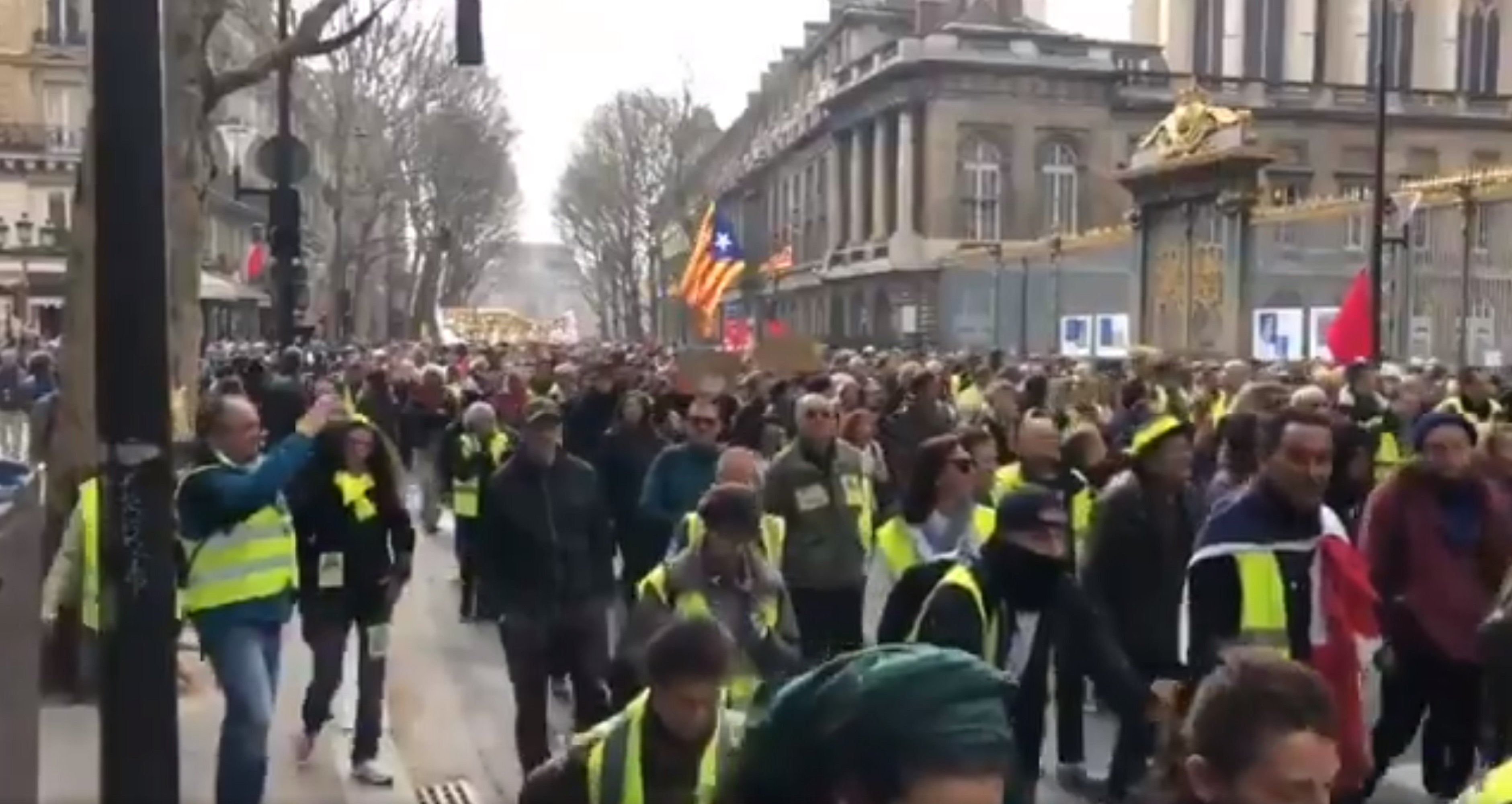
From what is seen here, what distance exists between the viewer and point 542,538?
7.80 meters

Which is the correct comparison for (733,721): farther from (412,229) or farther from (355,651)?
(412,229)

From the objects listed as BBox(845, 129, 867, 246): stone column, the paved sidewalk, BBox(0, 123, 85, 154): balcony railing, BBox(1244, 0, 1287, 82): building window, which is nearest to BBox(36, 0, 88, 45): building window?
BBox(0, 123, 85, 154): balcony railing

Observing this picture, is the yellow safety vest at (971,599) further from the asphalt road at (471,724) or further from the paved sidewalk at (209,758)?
the paved sidewalk at (209,758)

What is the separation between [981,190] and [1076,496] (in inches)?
1720

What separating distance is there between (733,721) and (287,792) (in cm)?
455

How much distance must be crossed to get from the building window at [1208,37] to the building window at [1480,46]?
7605 millimetres

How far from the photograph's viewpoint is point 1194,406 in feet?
50.8

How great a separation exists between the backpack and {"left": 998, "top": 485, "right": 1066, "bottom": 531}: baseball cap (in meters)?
0.44

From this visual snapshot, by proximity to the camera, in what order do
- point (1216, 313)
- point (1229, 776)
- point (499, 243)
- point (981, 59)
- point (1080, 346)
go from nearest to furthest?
point (1229, 776), point (1216, 313), point (1080, 346), point (981, 59), point (499, 243)

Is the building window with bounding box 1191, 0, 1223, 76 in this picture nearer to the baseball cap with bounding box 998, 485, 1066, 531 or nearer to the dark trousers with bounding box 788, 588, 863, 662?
the dark trousers with bounding box 788, 588, 863, 662

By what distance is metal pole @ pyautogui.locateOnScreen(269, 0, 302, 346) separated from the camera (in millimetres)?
15672

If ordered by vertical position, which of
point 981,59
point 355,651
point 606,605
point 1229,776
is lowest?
point 355,651

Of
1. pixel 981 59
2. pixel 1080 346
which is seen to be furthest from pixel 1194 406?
pixel 981 59

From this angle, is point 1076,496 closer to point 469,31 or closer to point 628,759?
point 469,31
